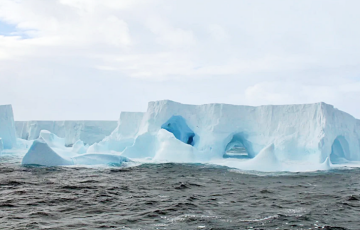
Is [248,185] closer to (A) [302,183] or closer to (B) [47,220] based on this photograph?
(A) [302,183]

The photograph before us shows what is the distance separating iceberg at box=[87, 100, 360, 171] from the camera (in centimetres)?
1441

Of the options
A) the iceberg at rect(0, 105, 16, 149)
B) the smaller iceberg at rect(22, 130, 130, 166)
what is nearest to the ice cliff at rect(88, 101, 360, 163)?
the smaller iceberg at rect(22, 130, 130, 166)

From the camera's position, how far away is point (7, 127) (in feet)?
64.4

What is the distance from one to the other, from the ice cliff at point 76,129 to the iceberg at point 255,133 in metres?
7.17

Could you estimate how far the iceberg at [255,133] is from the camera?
14.4 metres

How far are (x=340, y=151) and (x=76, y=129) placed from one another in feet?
59.9

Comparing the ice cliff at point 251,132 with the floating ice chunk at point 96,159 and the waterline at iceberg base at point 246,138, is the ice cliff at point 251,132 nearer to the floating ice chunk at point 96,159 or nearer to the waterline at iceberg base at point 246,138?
the waterline at iceberg base at point 246,138

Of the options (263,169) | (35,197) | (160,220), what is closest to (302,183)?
(263,169)

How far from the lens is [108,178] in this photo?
9703 millimetres

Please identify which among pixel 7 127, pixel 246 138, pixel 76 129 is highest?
pixel 246 138

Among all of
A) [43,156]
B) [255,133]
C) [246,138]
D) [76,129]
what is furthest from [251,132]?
[76,129]

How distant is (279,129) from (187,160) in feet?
15.0

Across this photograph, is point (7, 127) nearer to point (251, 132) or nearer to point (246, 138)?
point (246, 138)

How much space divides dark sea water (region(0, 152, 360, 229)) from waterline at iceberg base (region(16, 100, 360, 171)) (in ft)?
6.72
